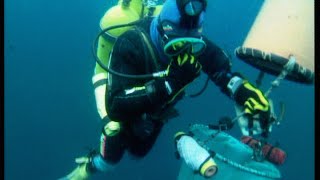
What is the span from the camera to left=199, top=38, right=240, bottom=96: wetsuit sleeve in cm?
375

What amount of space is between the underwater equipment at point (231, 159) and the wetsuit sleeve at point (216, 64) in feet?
2.30

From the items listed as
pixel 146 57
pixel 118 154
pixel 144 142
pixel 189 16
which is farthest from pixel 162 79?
pixel 118 154

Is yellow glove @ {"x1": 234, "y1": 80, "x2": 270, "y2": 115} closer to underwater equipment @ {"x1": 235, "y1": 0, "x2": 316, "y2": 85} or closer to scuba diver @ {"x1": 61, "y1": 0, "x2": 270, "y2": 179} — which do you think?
scuba diver @ {"x1": 61, "y1": 0, "x2": 270, "y2": 179}

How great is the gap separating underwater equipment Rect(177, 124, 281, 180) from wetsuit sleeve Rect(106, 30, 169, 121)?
486mm

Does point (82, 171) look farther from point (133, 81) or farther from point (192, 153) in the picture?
point (192, 153)

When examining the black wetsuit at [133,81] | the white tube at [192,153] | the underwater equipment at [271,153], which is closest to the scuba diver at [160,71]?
the black wetsuit at [133,81]

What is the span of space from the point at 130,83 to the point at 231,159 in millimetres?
1079

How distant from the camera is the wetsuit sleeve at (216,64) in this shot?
3.75 metres

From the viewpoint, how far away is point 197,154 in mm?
2605

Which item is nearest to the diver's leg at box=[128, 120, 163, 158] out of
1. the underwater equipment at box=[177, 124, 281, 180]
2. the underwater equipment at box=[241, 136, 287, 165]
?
the underwater equipment at box=[177, 124, 281, 180]

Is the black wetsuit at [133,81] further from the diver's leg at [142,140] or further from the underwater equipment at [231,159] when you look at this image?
the underwater equipment at [231,159]

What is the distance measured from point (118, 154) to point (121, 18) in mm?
1599

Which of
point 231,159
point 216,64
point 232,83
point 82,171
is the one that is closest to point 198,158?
point 231,159

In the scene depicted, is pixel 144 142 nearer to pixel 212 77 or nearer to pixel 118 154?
pixel 118 154
